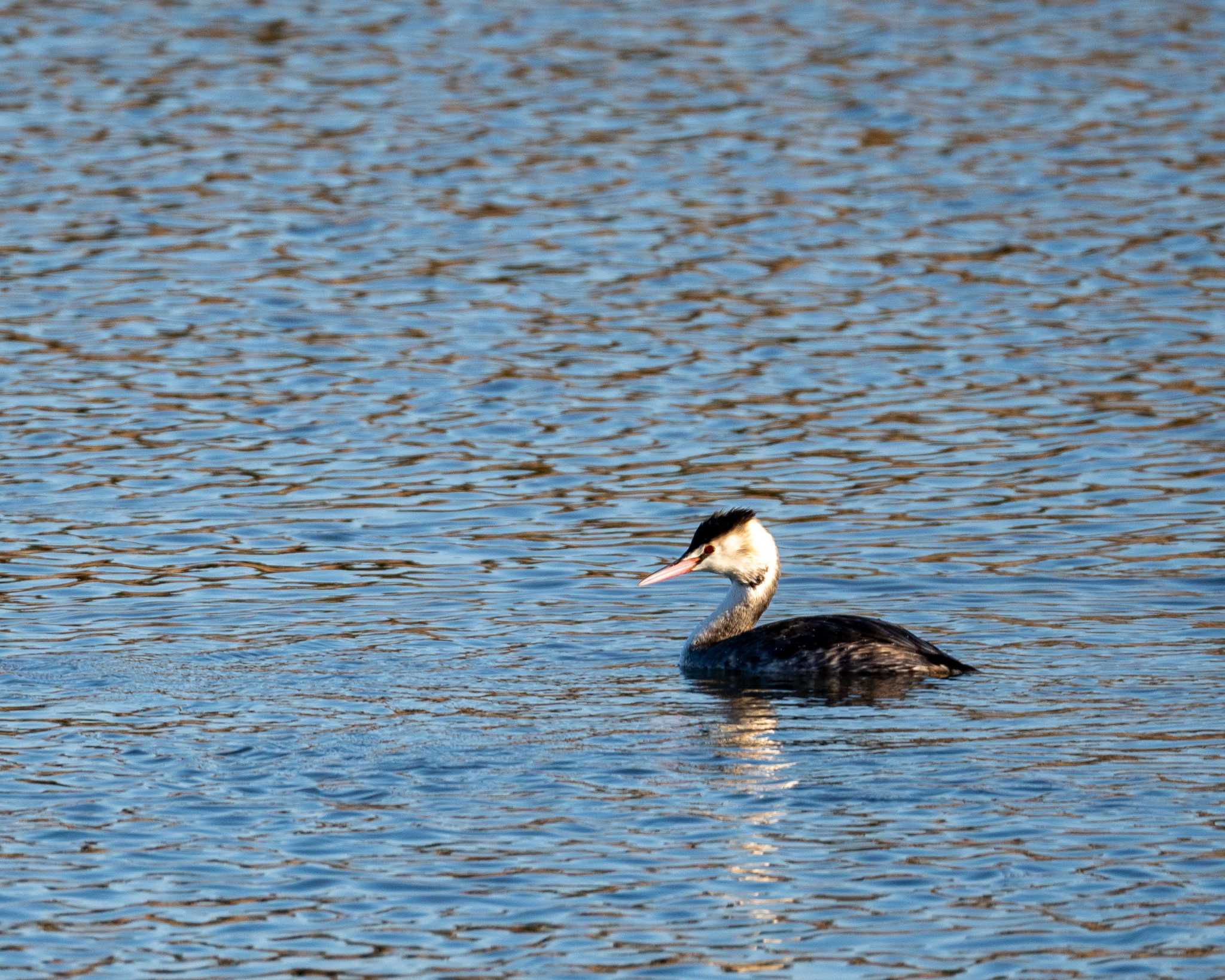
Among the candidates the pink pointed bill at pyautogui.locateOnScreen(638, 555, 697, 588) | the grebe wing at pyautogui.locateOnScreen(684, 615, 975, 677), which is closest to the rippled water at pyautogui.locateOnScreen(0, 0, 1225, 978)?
the grebe wing at pyautogui.locateOnScreen(684, 615, 975, 677)

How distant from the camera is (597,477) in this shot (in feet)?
59.6

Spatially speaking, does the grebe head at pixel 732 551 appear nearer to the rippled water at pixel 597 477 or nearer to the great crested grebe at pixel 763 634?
the great crested grebe at pixel 763 634

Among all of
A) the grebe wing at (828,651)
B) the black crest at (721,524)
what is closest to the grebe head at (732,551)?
the black crest at (721,524)

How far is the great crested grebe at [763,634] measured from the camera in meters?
13.3

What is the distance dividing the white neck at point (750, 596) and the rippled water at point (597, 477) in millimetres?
486

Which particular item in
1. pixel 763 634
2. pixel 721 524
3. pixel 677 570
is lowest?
pixel 763 634

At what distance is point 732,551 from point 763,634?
0.71 meters

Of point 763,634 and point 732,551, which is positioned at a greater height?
point 732,551

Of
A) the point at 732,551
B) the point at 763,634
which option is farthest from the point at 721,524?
the point at 763,634

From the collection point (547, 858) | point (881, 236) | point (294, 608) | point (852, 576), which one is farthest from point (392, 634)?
point (881, 236)

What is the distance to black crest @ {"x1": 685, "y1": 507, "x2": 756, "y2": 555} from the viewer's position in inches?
567

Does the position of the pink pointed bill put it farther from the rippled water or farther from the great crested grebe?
the rippled water

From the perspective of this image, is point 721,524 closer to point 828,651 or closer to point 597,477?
point 828,651

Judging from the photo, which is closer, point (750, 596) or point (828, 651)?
point (828, 651)
